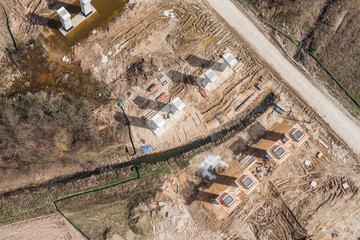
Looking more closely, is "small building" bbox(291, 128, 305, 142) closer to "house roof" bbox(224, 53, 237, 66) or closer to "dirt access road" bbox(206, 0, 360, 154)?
"dirt access road" bbox(206, 0, 360, 154)

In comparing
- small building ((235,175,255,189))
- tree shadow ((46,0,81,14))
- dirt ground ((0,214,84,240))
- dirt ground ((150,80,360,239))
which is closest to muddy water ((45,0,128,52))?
tree shadow ((46,0,81,14))

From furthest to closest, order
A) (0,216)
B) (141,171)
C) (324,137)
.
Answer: (324,137), (141,171), (0,216)

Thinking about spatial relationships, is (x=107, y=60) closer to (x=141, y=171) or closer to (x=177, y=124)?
(x=177, y=124)

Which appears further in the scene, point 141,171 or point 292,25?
point 292,25


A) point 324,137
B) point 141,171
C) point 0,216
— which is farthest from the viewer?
point 324,137

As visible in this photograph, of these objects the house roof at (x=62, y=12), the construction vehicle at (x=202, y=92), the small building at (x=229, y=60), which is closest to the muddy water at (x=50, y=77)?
the house roof at (x=62, y=12)

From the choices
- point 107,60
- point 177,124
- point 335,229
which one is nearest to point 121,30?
point 107,60

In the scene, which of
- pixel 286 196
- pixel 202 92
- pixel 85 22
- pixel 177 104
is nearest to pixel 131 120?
pixel 177 104
